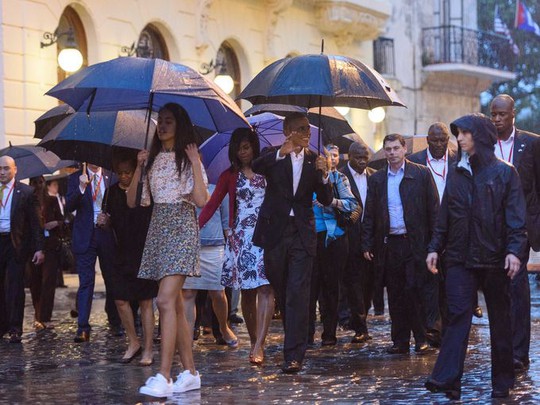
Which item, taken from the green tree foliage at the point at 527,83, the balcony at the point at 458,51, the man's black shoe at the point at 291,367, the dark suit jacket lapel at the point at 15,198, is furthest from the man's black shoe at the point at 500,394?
the green tree foliage at the point at 527,83

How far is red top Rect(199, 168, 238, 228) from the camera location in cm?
1220

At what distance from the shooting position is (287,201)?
11.3 meters

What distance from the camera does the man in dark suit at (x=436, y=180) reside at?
12.7 m

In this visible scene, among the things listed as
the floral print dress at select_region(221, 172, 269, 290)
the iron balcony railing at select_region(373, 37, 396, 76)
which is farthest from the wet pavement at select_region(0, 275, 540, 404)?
the iron balcony railing at select_region(373, 37, 396, 76)

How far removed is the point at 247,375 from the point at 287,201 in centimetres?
143

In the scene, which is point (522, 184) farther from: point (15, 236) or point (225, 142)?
point (15, 236)

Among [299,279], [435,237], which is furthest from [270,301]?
[435,237]

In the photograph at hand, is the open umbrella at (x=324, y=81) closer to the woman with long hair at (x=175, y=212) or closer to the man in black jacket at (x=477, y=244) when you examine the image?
the woman with long hair at (x=175, y=212)

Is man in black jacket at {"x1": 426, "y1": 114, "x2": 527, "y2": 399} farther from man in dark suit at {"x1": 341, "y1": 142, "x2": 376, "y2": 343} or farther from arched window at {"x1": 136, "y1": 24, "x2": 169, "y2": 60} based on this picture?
arched window at {"x1": 136, "y1": 24, "x2": 169, "y2": 60}

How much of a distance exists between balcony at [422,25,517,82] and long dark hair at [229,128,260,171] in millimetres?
25045

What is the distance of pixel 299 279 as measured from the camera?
1122 centimetres

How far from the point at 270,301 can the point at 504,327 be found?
2.65 metres

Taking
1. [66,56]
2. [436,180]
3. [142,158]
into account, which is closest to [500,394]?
[142,158]

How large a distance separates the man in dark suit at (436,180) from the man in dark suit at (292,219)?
1.78m
